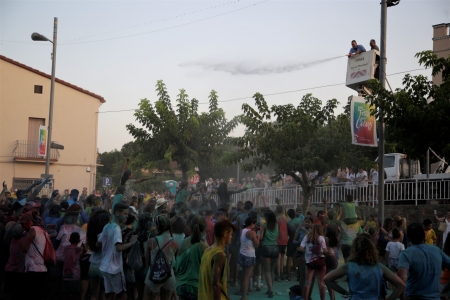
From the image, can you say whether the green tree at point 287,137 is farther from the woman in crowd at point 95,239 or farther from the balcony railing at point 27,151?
the balcony railing at point 27,151

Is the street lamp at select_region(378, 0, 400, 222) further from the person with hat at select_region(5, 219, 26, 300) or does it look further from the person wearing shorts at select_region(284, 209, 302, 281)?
the person with hat at select_region(5, 219, 26, 300)

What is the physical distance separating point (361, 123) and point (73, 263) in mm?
8024

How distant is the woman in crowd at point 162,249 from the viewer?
25.7 ft

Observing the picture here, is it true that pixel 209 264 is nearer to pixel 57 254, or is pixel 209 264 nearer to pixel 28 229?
pixel 28 229

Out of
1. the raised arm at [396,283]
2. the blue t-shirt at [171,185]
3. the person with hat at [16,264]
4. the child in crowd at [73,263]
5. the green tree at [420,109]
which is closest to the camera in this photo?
the raised arm at [396,283]

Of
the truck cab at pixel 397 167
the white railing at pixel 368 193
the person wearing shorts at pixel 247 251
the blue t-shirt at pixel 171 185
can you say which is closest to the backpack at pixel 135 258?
the person wearing shorts at pixel 247 251

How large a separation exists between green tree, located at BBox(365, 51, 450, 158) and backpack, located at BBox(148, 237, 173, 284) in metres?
7.73

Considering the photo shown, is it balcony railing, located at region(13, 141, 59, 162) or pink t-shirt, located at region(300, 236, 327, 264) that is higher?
balcony railing, located at region(13, 141, 59, 162)

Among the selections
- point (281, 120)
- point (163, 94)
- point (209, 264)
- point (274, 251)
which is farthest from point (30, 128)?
point (209, 264)

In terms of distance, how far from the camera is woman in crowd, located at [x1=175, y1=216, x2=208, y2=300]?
731cm

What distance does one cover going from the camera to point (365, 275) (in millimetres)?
5742

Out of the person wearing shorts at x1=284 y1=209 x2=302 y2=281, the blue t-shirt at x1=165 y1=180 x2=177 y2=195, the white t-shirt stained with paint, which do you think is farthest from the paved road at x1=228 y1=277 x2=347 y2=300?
the blue t-shirt at x1=165 y1=180 x2=177 y2=195

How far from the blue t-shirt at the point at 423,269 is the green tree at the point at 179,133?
2138 cm

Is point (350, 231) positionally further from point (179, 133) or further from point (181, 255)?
point (179, 133)
